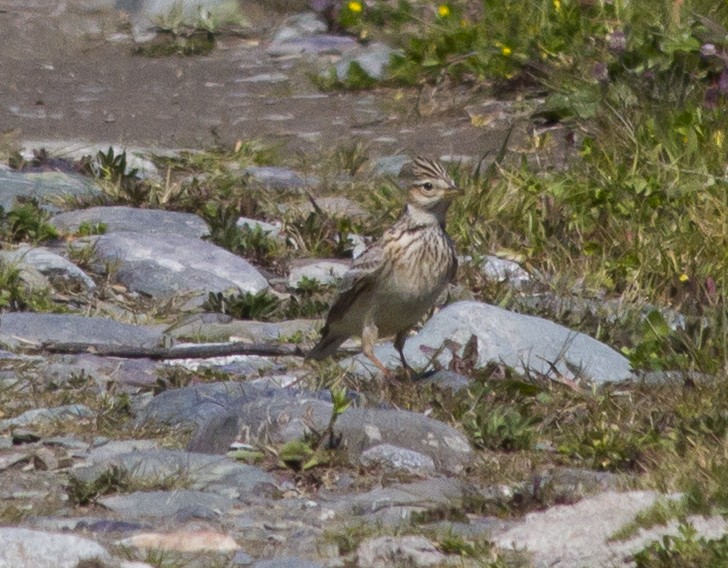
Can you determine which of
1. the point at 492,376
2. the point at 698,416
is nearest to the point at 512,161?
the point at 492,376

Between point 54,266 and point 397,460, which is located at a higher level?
point 397,460

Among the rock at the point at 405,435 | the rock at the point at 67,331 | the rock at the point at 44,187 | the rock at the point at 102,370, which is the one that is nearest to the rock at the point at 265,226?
the rock at the point at 44,187

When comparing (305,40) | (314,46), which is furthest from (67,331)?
(305,40)

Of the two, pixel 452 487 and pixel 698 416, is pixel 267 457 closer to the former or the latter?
pixel 452 487

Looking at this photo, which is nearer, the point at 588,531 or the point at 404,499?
the point at 588,531

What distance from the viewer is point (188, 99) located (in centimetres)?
1330

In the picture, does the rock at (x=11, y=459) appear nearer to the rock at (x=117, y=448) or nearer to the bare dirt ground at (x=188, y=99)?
the rock at (x=117, y=448)

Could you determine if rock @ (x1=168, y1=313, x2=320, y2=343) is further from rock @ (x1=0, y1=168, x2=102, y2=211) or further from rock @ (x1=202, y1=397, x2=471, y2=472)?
rock @ (x1=0, y1=168, x2=102, y2=211)

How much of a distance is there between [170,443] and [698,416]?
195cm

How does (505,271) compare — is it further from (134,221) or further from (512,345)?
(134,221)

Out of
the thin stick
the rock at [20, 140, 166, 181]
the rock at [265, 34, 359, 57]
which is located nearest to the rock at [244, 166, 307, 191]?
the rock at [20, 140, 166, 181]

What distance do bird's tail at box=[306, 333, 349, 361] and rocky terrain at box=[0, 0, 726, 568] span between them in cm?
10

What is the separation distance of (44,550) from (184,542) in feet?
1.58

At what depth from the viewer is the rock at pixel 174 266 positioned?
8688mm
